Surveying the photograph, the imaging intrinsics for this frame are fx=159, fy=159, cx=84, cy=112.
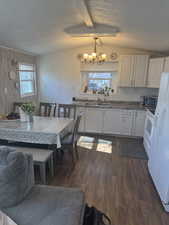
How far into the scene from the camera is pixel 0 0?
1899mm

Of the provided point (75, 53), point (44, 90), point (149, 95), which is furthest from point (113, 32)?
point (44, 90)

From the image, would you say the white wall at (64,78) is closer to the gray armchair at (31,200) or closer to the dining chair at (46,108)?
the dining chair at (46,108)

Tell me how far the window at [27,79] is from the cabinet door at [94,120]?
6.15 ft

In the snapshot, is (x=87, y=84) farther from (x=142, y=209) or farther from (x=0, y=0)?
(x=142, y=209)

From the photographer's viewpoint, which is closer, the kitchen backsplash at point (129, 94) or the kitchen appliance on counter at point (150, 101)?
the kitchen appliance on counter at point (150, 101)

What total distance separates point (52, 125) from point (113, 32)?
216 centimetres

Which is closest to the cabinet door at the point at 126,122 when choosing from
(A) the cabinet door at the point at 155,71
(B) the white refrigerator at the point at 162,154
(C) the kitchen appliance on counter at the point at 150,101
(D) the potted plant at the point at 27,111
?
(C) the kitchen appliance on counter at the point at 150,101

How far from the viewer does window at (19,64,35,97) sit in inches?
172

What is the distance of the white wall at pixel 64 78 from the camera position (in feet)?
15.9

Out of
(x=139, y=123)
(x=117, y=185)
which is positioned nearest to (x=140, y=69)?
(x=139, y=123)

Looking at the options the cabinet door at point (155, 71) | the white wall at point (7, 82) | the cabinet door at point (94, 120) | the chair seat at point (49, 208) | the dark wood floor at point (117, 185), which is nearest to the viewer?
the chair seat at point (49, 208)

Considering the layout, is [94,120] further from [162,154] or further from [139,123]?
[162,154]

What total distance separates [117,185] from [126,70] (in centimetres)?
309

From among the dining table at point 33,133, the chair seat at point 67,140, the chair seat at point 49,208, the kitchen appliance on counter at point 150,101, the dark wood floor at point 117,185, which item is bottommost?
the dark wood floor at point 117,185
